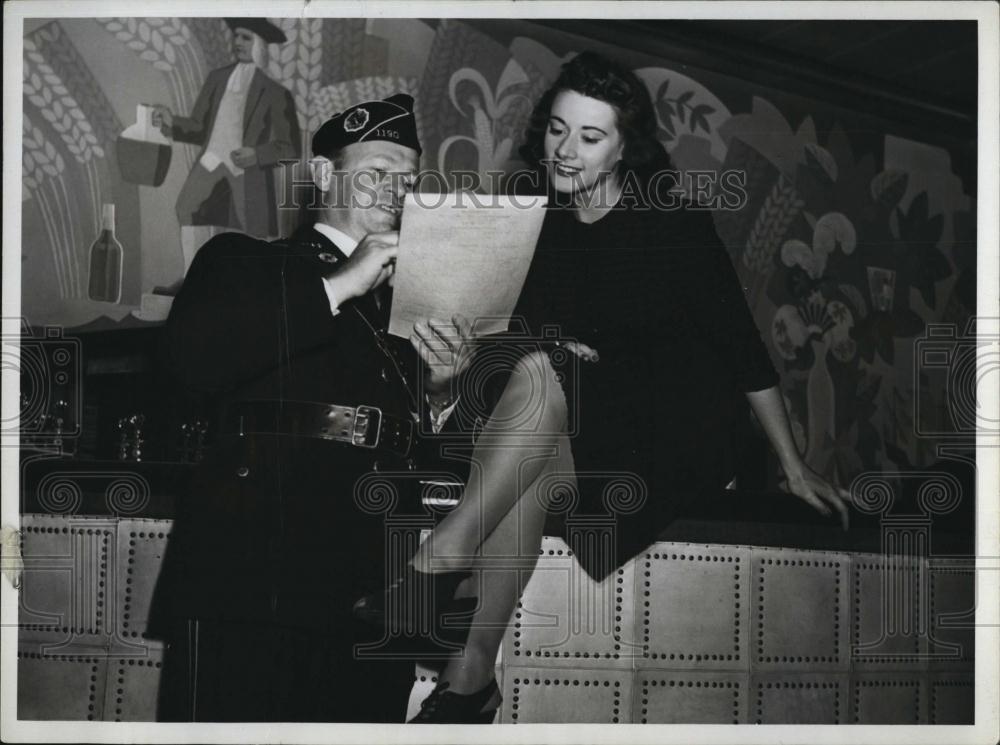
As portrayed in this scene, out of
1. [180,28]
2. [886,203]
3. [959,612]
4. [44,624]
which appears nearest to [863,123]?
[886,203]

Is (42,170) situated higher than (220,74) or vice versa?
(220,74)

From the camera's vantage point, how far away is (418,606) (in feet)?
10.7

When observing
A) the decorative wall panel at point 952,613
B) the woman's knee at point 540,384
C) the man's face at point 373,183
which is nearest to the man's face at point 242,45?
the man's face at point 373,183

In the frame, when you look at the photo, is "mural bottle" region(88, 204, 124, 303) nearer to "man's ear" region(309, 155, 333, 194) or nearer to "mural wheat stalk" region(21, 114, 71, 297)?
"mural wheat stalk" region(21, 114, 71, 297)

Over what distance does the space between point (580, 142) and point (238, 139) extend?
1187 millimetres

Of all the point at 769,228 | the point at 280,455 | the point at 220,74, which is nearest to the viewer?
the point at 280,455

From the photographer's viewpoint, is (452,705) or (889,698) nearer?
(452,705)

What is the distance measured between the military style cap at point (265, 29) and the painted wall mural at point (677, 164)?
0.09ft

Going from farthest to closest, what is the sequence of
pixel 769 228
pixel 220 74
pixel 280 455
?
pixel 769 228, pixel 220 74, pixel 280 455

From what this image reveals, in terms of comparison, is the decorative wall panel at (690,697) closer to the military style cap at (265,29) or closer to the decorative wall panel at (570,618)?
the decorative wall panel at (570,618)

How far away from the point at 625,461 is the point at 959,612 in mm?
1341

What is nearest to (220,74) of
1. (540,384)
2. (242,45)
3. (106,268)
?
(242,45)

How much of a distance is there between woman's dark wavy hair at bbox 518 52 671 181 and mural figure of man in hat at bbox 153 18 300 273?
0.84 m

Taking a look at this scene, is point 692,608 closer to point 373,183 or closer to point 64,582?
point 373,183
